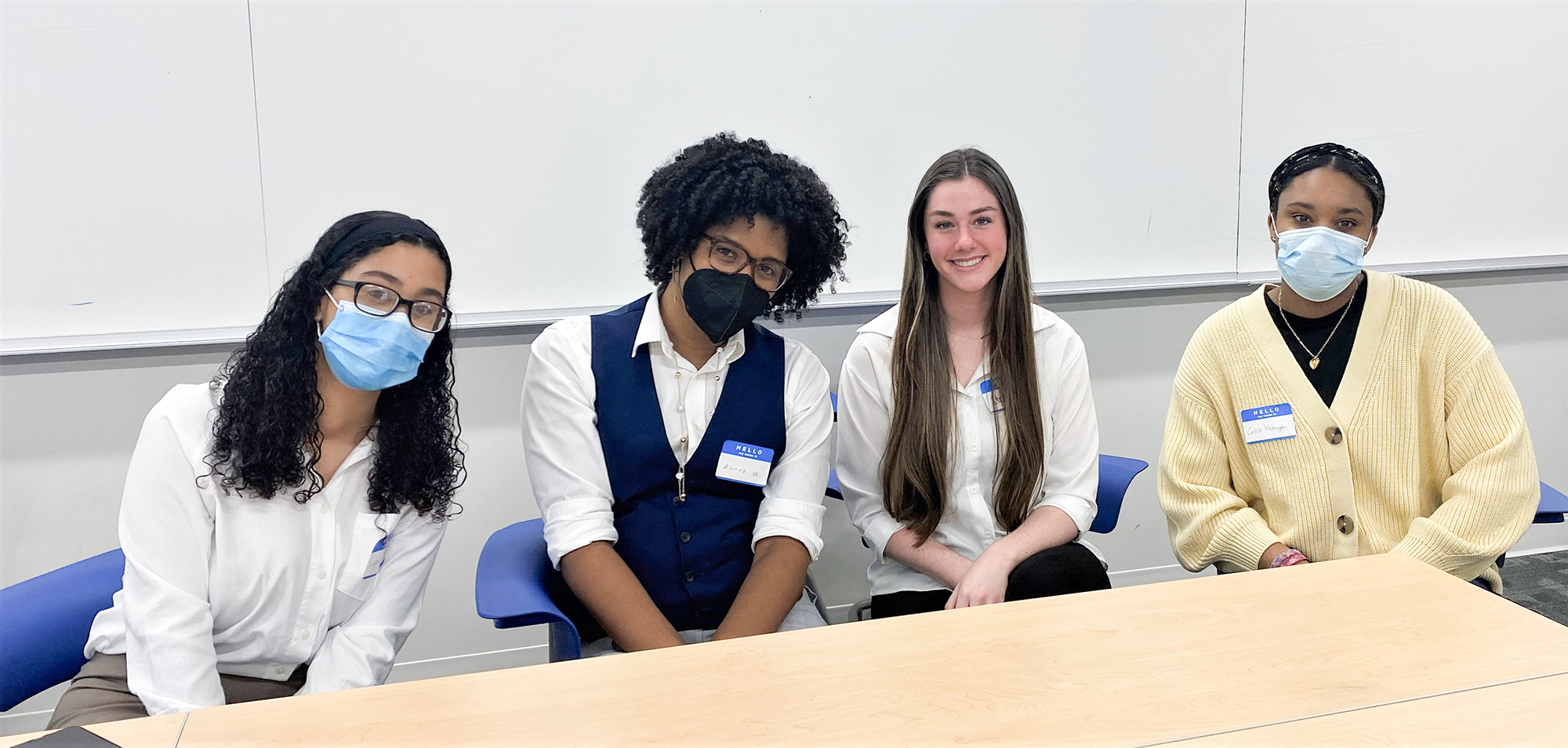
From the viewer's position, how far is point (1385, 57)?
10.0ft

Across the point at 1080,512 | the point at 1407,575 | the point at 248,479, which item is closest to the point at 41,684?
the point at 248,479

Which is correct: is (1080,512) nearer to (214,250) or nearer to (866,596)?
(866,596)

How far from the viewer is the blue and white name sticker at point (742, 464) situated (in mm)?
1826

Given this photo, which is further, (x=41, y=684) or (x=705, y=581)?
(x=705, y=581)

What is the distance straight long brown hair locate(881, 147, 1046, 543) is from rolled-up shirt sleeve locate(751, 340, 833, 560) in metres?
0.17

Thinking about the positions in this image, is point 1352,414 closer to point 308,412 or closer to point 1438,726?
point 1438,726

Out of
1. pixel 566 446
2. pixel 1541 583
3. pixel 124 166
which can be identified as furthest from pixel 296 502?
pixel 1541 583

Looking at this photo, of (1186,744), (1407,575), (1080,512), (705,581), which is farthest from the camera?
(1080,512)

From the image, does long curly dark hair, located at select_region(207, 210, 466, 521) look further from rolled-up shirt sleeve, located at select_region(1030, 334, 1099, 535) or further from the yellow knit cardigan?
the yellow knit cardigan

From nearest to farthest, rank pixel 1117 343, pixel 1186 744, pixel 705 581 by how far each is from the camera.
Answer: pixel 1186 744, pixel 705 581, pixel 1117 343

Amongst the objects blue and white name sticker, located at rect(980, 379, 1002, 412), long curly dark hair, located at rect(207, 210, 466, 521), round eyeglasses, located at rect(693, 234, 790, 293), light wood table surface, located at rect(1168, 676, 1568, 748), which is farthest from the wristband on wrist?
long curly dark hair, located at rect(207, 210, 466, 521)

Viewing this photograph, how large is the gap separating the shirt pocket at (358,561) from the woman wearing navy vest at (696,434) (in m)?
0.30

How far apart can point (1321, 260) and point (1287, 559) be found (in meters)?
0.60

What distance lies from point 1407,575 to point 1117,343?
1.60 metres
